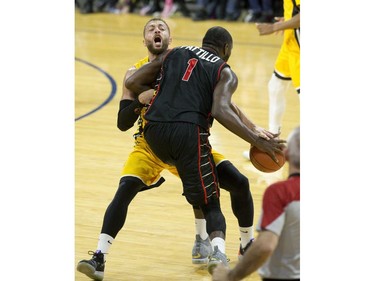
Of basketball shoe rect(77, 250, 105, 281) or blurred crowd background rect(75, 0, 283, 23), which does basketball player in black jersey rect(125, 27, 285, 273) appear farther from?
blurred crowd background rect(75, 0, 283, 23)

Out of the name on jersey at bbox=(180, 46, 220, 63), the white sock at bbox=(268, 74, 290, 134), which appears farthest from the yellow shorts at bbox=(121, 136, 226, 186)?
the white sock at bbox=(268, 74, 290, 134)

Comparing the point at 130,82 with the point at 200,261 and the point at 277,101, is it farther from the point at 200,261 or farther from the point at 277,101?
the point at 277,101

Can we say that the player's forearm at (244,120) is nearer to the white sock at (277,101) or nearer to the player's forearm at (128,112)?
the player's forearm at (128,112)

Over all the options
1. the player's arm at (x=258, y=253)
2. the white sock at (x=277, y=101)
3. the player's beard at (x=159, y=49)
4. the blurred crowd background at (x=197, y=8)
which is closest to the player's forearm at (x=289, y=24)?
the white sock at (x=277, y=101)

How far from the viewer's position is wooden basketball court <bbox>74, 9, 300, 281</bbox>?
20.3 ft

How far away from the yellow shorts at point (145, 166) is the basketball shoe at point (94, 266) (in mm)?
538

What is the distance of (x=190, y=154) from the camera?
5395mm

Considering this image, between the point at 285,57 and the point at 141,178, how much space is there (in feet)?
9.71

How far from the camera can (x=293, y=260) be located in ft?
12.6

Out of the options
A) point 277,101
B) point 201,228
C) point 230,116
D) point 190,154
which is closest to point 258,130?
point 230,116
